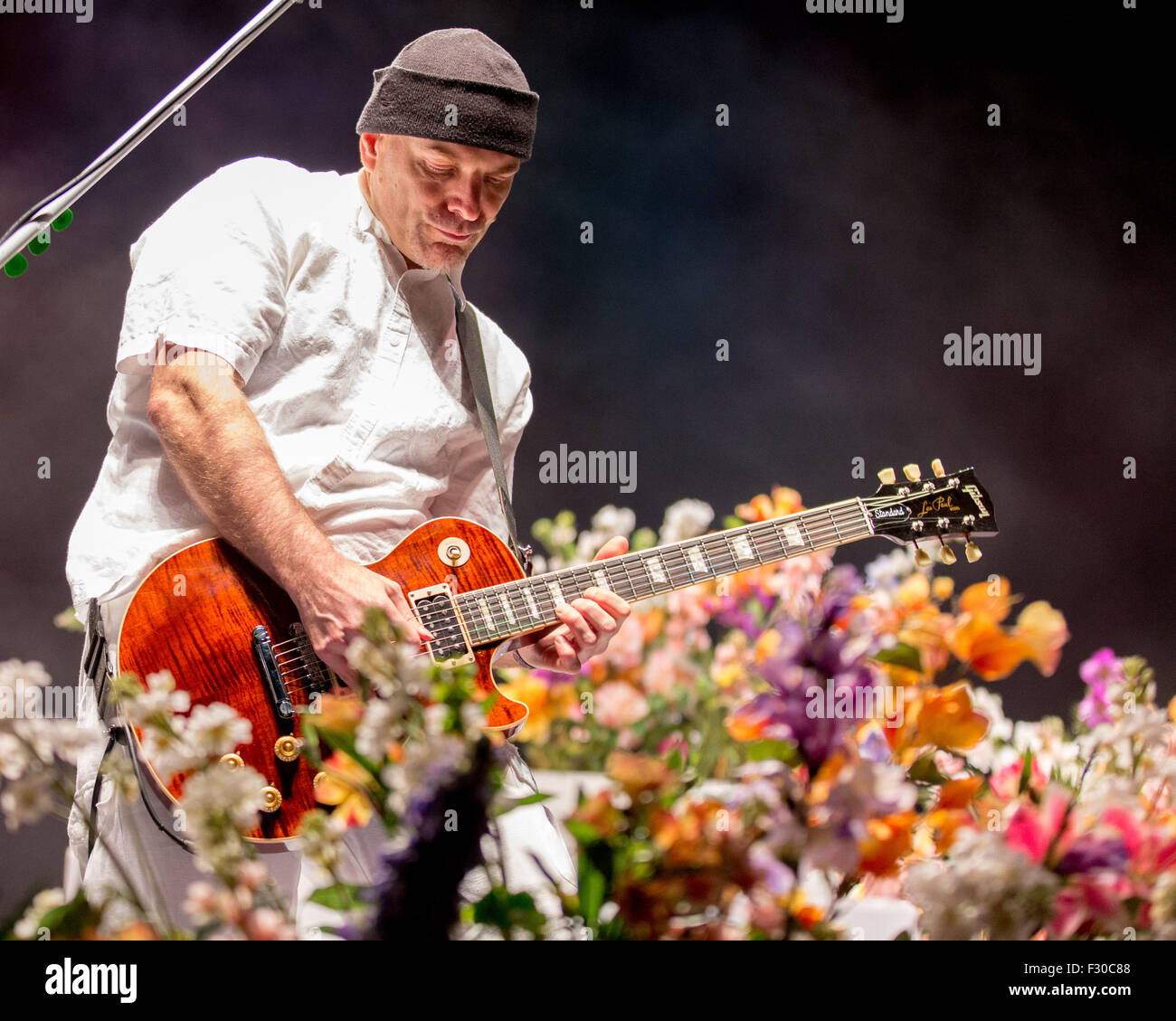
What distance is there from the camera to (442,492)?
59.9 inches

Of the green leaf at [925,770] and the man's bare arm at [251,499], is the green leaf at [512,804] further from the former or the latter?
the man's bare arm at [251,499]

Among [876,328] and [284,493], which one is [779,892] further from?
[876,328]

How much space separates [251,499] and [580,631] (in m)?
0.44

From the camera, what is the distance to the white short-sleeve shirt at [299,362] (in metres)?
1.23

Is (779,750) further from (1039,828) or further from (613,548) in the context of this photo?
(613,548)

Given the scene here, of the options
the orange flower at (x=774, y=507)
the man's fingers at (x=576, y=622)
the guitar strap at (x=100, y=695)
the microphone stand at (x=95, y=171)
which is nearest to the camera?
the microphone stand at (x=95, y=171)

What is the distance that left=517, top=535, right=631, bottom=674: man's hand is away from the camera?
1.34 m

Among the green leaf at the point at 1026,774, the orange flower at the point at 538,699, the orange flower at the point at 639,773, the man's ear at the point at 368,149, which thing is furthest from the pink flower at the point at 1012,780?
the man's ear at the point at 368,149

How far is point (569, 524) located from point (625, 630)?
28cm

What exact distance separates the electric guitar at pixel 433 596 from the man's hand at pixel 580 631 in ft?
0.08

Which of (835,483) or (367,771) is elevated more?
(835,483)

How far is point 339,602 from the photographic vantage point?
114cm
